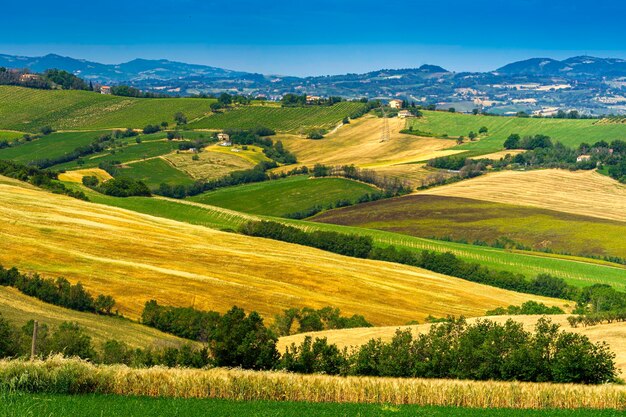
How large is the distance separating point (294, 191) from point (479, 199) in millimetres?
38881

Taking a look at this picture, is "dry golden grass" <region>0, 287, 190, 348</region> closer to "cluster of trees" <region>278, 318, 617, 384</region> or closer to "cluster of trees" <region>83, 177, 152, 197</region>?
"cluster of trees" <region>278, 318, 617, 384</region>

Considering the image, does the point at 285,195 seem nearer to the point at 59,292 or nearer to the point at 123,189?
the point at 123,189

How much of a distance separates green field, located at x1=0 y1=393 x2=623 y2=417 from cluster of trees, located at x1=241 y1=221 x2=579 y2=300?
7659cm

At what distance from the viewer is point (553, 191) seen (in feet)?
557

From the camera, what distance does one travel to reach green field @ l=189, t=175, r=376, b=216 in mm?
159500

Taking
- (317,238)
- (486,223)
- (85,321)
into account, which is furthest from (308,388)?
(486,223)

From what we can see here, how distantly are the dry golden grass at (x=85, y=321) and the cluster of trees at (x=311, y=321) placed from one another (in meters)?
10.3

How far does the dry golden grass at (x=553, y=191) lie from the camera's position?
506 feet

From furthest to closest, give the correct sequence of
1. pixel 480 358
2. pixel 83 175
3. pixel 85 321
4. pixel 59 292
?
pixel 83 175, pixel 59 292, pixel 85 321, pixel 480 358

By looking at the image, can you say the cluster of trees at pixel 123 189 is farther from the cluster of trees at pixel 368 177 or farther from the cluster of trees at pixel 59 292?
the cluster of trees at pixel 59 292

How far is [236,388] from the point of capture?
91.1ft

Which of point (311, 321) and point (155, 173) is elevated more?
point (311, 321)

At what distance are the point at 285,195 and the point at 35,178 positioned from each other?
54.2 metres

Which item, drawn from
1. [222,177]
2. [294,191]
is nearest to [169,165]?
[222,177]
